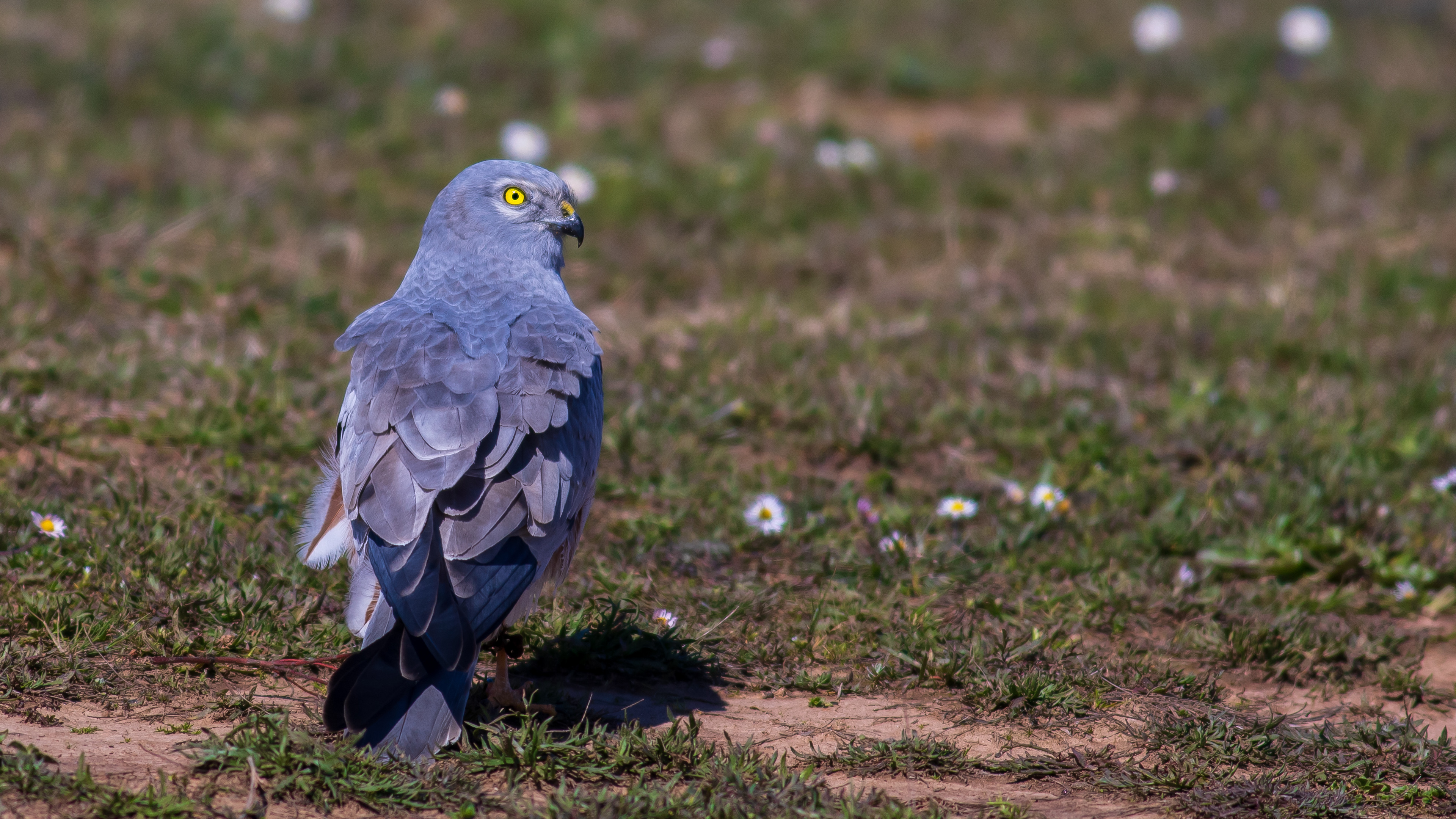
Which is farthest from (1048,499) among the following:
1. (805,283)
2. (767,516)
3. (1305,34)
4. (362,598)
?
(1305,34)

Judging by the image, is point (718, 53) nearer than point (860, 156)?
No

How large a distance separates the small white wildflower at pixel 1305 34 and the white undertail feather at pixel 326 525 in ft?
26.2

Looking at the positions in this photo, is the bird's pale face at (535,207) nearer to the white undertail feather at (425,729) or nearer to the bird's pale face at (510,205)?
the bird's pale face at (510,205)

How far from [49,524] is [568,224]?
1.88 metres

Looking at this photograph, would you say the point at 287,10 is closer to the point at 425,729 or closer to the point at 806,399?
the point at 806,399

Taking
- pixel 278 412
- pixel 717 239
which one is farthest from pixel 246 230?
pixel 717 239

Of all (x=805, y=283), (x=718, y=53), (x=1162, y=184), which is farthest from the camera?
(x=718, y=53)

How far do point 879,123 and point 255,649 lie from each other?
5822 mm

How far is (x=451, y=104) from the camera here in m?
8.20

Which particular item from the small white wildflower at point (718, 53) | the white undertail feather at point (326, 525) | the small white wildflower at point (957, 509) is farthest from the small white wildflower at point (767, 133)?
the white undertail feather at point (326, 525)

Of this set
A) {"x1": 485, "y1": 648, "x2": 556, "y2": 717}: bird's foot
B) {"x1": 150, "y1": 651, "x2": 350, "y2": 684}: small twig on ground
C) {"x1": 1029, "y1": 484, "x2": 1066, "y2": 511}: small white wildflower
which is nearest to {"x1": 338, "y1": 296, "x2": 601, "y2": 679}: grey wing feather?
{"x1": 485, "y1": 648, "x2": 556, "y2": 717}: bird's foot

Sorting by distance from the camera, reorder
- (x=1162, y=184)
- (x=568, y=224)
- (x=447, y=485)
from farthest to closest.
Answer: (x=1162, y=184) < (x=568, y=224) < (x=447, y=485)

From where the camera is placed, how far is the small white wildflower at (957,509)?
17.3 feet

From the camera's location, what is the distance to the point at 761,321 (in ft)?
21.7
